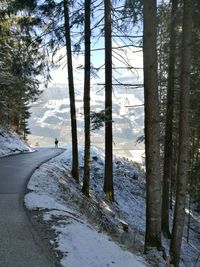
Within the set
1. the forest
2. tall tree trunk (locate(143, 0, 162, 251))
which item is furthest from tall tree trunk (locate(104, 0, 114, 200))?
tall tree trunk (locate(143, 0, 162, 251))

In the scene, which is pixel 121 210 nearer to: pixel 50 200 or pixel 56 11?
pixel 50 200

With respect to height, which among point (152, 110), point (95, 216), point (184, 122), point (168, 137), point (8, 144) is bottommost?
point (95, 216)

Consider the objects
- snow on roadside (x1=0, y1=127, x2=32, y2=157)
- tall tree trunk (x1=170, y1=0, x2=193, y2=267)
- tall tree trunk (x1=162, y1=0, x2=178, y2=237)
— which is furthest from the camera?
snow on roadside (x1=0, y1=127, x2=32, y2=157)

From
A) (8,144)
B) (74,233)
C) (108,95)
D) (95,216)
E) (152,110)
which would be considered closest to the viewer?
(74,233)

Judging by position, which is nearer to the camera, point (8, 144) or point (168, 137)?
point (168, 137)

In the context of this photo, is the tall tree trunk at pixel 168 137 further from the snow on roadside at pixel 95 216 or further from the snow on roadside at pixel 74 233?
the snow on roadside at pixel 74 233

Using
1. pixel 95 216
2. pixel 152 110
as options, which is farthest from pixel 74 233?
pixel 95 216

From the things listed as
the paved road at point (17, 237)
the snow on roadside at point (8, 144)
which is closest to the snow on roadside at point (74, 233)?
the paved road at point (17, 237)

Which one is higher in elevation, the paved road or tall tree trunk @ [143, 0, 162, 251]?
tall tree trunk @ [143, 0, 162, 251]

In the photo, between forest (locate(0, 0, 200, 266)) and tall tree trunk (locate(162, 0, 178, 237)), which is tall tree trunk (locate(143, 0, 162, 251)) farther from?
tall tree trunk (locate(162, 0, 178, 237))

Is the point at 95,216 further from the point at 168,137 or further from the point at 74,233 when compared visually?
the point at 168,137

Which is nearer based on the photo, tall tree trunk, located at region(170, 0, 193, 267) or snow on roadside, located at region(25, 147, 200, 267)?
snow on roadside, located at region(25, 147, 200, 267)

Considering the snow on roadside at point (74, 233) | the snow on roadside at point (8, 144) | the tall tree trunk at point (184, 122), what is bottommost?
the snow on roadside at point (8, 144)

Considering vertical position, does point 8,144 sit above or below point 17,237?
below
